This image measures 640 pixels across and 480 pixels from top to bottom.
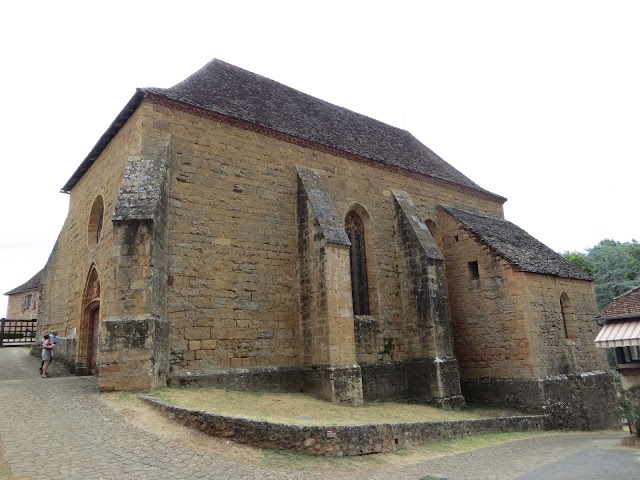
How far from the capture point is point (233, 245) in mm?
11789

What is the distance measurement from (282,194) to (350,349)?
4.76m

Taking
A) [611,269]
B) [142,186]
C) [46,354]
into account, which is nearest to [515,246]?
[142,186]

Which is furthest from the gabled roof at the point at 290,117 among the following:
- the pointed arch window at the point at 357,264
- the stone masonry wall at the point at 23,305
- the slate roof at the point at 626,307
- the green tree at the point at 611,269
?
the stone masonry wall at the point at 23,305

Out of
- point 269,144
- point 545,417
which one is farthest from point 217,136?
point 545,417

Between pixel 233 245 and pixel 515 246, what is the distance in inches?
418

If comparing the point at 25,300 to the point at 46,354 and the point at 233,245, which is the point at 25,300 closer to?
the point at 46,354

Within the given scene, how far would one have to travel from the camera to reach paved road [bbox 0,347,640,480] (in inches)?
226

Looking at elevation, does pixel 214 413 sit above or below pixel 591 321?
below

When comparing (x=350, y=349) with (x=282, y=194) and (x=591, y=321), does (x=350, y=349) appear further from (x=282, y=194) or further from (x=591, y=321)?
(x=591, y=321)

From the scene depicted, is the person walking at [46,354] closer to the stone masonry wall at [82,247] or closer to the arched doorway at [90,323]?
the arched doorway at [90,323]

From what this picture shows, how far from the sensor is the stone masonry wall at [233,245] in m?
10.8

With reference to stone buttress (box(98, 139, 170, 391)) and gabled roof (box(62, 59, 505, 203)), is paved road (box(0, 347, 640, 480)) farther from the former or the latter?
gabled roof (box(62, 59, 505, 203))

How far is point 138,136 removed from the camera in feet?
36.7

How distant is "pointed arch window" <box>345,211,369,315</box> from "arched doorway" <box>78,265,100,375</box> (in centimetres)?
752
